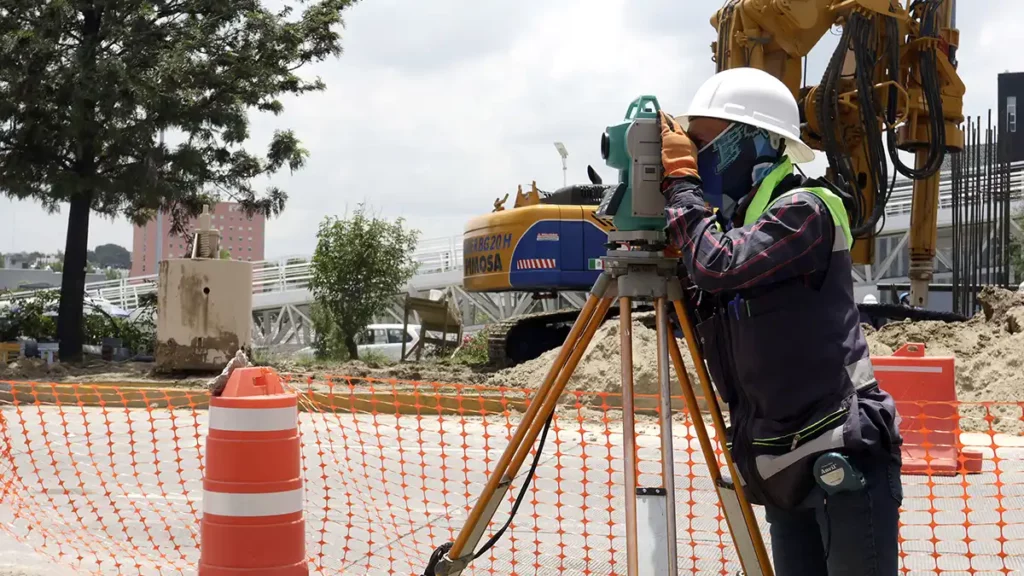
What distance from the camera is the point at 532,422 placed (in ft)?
10.2

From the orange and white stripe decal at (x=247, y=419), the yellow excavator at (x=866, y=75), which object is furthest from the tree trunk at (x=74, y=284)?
the orange and white stripe decal at (x=247, y=419)

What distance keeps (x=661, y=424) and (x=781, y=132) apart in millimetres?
832


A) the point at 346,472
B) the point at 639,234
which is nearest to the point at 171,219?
the point at 346,472

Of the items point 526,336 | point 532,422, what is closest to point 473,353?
point 526,336

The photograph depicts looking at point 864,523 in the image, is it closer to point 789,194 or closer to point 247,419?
point 789,194

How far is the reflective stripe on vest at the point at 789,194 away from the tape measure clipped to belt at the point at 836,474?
493 mm

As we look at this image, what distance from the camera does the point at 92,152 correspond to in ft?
64.8

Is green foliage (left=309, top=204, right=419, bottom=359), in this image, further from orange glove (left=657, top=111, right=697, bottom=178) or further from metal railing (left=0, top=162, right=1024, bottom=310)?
orange glove (left=657, top=111, right=697, bottom=178)

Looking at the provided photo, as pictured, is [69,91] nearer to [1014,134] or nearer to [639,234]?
[639,234]

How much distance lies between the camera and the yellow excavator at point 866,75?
12266 mm

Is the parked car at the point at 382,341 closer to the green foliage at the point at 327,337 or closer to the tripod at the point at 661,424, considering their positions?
the green foliage at the point at 327,337

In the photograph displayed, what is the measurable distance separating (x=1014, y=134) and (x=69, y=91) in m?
31.9

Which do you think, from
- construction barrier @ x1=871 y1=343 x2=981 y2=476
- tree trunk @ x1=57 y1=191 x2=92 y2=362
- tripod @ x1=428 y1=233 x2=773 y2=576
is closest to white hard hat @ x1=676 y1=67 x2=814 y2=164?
tripod @ x1=428 y1=233 x2=773 y2=576

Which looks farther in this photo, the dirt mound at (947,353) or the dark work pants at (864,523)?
the dirt mound at (947,353)
